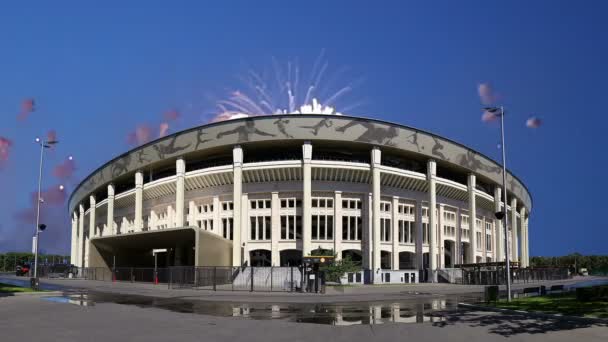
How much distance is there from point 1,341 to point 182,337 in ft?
15.8

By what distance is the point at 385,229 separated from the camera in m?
68.2

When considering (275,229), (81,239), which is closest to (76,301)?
(275,229)

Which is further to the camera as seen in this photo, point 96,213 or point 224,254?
point 96,213

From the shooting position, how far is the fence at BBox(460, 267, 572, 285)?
61.2 m

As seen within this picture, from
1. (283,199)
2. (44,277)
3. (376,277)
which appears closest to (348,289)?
(376,277)

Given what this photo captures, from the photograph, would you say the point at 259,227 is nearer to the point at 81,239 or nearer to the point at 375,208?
the point at 375,208

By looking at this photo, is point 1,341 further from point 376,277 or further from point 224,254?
point 376,277

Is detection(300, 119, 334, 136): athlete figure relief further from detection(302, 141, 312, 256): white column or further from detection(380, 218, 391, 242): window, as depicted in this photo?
detection(380, 218, 391, 242): window

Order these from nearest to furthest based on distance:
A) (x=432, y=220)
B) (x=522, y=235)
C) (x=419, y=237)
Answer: (x=432, y=220) → (x=419, y=237) → (x=522, y=235)

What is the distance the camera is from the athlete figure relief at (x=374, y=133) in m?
65.3

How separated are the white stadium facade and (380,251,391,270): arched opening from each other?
129mm

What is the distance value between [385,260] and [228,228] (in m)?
20.5

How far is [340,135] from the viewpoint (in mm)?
65000

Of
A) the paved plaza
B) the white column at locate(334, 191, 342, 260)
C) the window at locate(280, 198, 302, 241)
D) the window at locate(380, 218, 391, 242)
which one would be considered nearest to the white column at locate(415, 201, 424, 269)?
the window at locate(380, 218, 391, 242)
